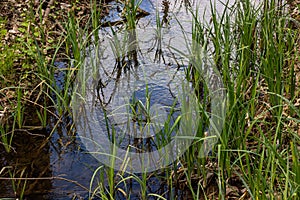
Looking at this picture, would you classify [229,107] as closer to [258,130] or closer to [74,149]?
[258,130]

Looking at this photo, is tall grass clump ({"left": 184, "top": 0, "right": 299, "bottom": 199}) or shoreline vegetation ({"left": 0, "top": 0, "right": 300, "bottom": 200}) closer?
tall grass clump ({"left": 184, "top": 0, "right": 299, "bottom": 199})

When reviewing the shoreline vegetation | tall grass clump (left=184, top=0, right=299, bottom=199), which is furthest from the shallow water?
tall grass clump (left=184, top=0, right=299, bottom=199)

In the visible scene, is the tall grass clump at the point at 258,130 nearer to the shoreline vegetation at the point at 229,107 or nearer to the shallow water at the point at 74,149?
the shoreline vegetation at the point at 229,107

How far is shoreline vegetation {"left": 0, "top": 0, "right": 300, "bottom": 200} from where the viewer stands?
2209 millimetres

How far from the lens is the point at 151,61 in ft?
12.6

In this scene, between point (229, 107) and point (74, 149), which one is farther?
point (74, 149)

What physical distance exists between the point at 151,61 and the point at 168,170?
1425 mm

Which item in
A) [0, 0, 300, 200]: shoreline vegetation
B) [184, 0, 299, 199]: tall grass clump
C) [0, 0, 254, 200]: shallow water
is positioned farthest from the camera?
[0, 0, 254, 200]: shallow water

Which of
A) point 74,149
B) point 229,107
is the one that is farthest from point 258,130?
point 74,149

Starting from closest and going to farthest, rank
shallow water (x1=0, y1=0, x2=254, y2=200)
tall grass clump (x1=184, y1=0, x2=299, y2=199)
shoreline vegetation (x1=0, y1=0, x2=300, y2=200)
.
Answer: tall grass clump (x1=184, y1=0, x2=299, y2=199) → shoreline vegetation (x1=0, y1=0, x2=300, y2=200) → shallow water (x1=0, y1=0, x2=254, y2=200)

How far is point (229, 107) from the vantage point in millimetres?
2471

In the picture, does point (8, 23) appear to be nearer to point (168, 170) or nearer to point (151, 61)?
point (151, 61)

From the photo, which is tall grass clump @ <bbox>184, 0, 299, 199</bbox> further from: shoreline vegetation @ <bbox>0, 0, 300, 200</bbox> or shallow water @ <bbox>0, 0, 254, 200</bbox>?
shallow water @ <bbox>0, 0, 254, 200</bbox>

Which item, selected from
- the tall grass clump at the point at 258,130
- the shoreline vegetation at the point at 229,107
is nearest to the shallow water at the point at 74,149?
the shoreline vegetation at the point at 229,107
